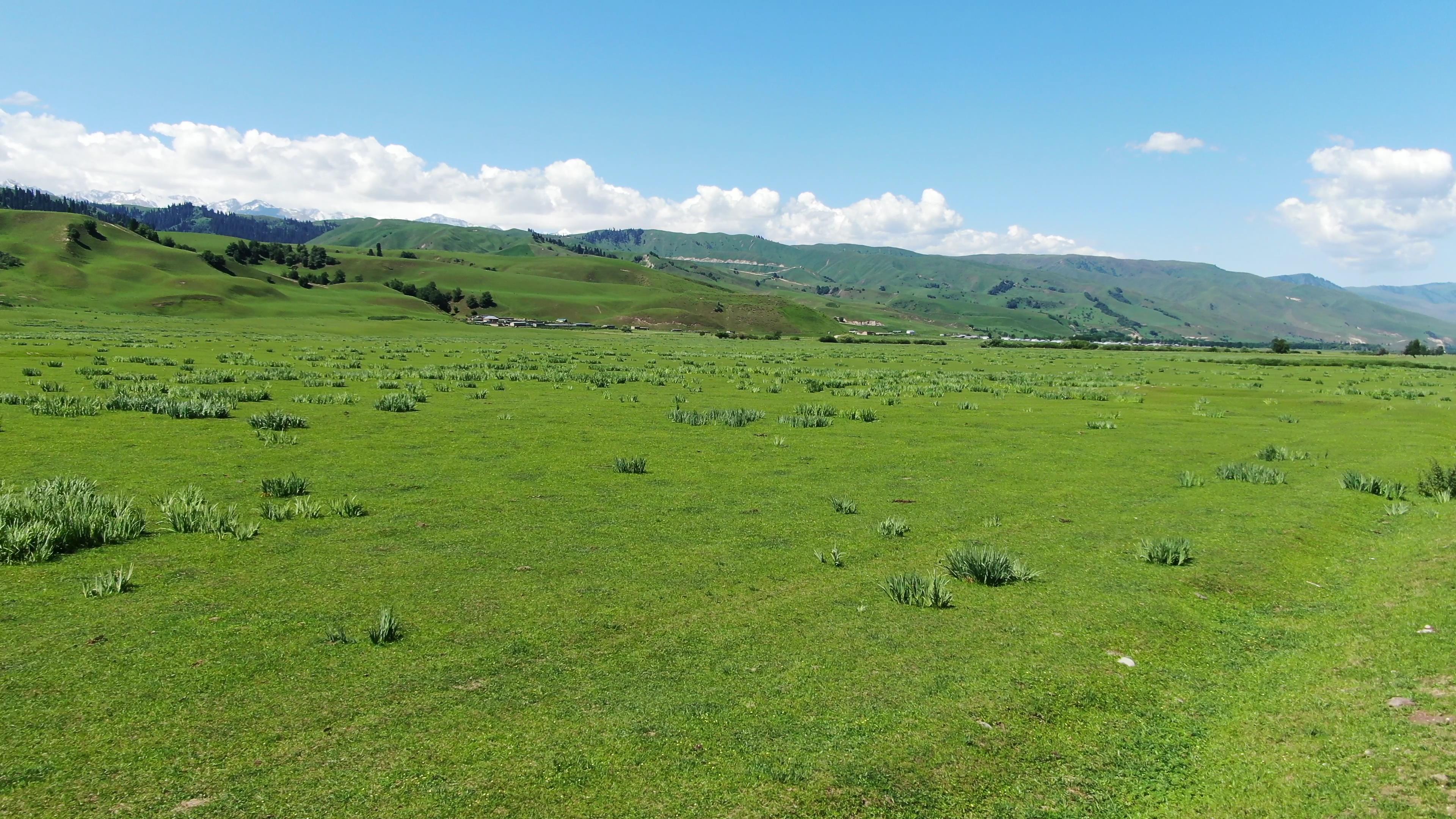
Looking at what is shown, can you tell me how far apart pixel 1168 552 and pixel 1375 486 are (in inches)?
356

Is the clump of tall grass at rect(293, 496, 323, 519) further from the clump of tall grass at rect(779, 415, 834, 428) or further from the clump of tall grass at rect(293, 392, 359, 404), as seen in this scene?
the clump of tall grass at rect(779, 415, 834, 428)

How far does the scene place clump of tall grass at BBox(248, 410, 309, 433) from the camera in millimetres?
18484

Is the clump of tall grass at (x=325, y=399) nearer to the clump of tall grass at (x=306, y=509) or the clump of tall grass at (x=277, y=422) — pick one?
the clump of tall grass at (x=277, y=422)

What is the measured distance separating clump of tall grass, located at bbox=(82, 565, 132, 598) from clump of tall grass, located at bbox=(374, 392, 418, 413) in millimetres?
14998

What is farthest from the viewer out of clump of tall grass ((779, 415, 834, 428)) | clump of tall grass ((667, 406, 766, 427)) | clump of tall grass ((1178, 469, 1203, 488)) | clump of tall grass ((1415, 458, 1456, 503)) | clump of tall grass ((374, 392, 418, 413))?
clump of tall grass ((779, 415, 834, 428))

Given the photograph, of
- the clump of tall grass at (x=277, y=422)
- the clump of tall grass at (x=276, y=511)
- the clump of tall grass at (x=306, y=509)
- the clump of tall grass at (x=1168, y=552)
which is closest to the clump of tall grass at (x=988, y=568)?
the clump of tall grass at (x=1168, y=552)

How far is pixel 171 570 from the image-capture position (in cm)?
863

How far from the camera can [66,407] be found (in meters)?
18.7

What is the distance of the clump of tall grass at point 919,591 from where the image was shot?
873 centimetres

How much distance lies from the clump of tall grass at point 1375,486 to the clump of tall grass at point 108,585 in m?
21.1

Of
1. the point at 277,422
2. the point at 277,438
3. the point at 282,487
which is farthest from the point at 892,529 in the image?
the point at 277,422

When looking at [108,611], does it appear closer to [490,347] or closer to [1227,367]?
[490,347]

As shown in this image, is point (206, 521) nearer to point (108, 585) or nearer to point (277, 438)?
point (108, 585)

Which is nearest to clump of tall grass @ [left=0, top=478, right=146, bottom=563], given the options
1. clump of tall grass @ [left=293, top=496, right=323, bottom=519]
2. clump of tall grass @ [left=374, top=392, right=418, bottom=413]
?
clump of tall grass @ [left=293, top=496, right=323, bottom=519]
